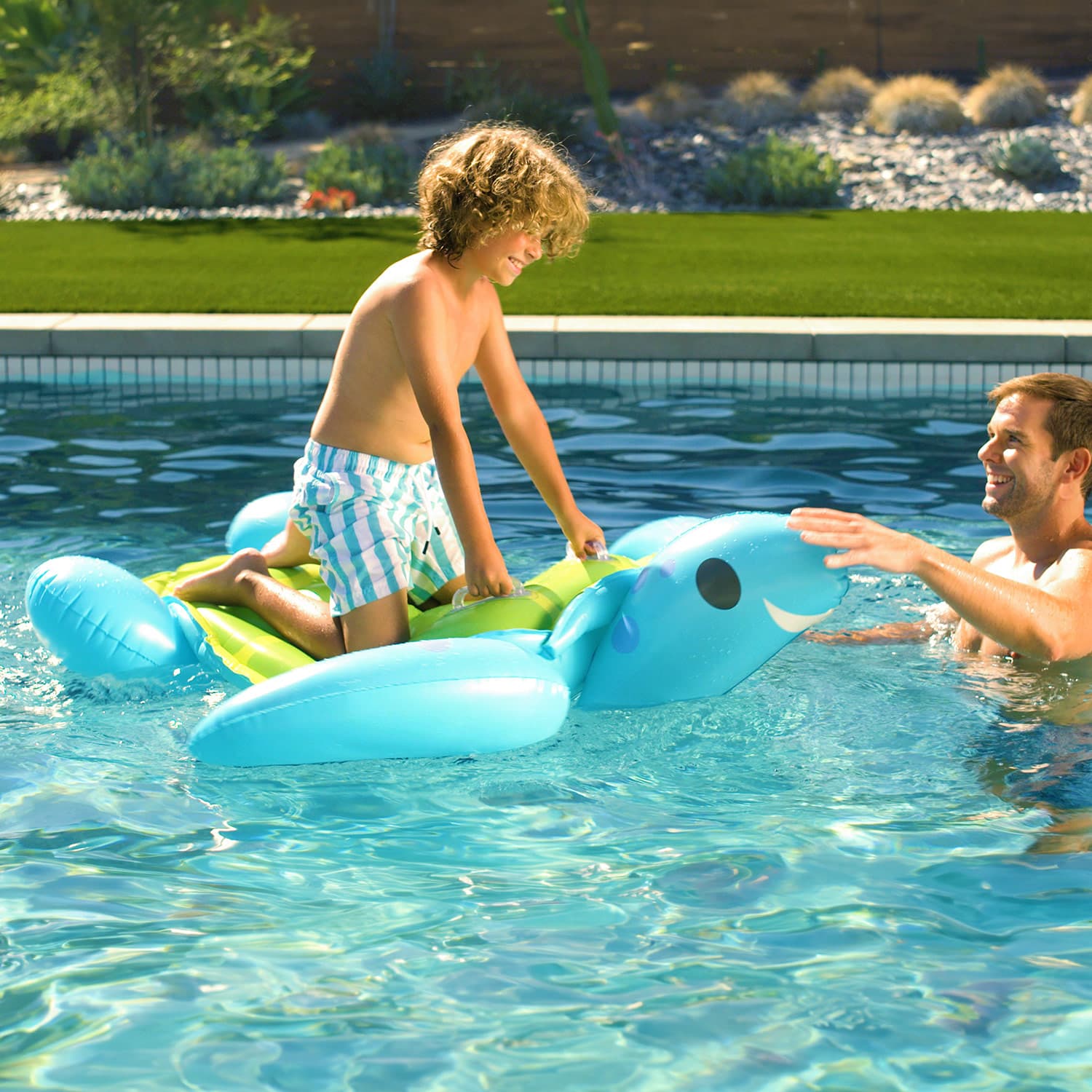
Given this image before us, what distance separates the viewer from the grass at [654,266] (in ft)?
30.1

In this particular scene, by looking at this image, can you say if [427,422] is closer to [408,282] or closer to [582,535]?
[408,282]

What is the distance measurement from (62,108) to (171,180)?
10.4ft

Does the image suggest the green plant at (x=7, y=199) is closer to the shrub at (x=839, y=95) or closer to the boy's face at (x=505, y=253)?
the shrub at (x=839, y=95)

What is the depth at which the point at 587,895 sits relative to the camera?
302 cm

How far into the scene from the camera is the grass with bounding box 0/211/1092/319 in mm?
9188

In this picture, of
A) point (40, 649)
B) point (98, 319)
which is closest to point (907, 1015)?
point (40, 649)

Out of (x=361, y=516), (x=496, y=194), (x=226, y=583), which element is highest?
(x=496, y=194)

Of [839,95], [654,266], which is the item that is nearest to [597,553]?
[654,266]

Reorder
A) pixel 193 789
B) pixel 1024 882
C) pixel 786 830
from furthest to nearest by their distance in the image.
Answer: pixel 193 789, pixel 786 830, pixel 1024 882

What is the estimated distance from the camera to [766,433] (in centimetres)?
743

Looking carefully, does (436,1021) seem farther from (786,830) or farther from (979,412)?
(979,412)

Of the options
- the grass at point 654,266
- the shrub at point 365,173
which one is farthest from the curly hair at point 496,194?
the shrub at point 365,173

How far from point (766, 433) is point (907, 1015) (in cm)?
507

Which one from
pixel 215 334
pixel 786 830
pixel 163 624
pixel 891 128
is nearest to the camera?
pixel 786 830
